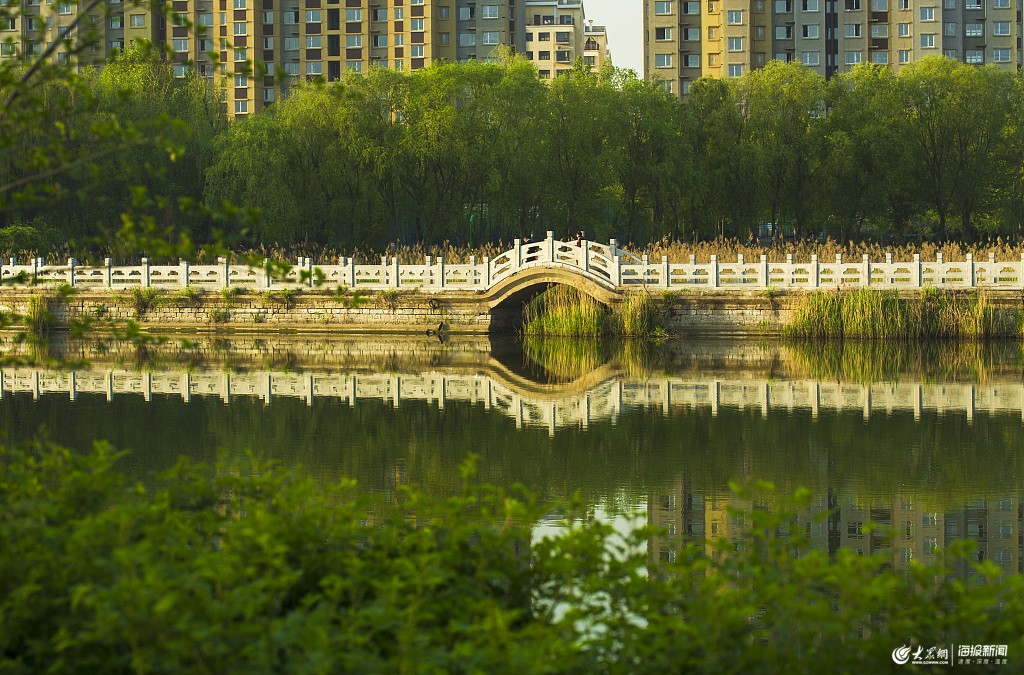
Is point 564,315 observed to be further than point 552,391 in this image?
Yes

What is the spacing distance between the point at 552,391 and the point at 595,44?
115801mm

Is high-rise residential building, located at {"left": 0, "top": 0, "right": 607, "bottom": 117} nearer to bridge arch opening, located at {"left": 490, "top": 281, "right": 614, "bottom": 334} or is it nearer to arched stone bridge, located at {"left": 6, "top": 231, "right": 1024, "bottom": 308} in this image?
arched stone bridge, located at {"left": 6, "top": 231, "right": 1024, "bottom": 308}

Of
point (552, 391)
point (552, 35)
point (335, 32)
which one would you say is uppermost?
point (552, 35)

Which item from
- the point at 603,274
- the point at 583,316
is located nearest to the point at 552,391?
the point at 583,316

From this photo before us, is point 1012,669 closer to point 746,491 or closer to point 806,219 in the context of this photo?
point 746,491

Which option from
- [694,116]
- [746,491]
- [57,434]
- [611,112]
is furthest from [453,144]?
[746,491]

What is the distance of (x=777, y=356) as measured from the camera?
2506 cm

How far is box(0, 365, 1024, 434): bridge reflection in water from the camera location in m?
17.1

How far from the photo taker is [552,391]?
64.3 ft

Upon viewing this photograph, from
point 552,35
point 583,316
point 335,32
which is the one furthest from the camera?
point 552,35

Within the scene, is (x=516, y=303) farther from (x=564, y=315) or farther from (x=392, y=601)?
(x=392, y=601)

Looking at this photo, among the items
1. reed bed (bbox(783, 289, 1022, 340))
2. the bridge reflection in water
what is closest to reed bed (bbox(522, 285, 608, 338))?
reed bed (bbox(783, 289, 1022, 340))

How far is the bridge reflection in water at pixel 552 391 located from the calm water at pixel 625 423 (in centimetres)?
6

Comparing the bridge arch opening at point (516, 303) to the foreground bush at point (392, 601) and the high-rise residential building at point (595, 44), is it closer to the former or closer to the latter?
the foreground bush at point (392, 601)
